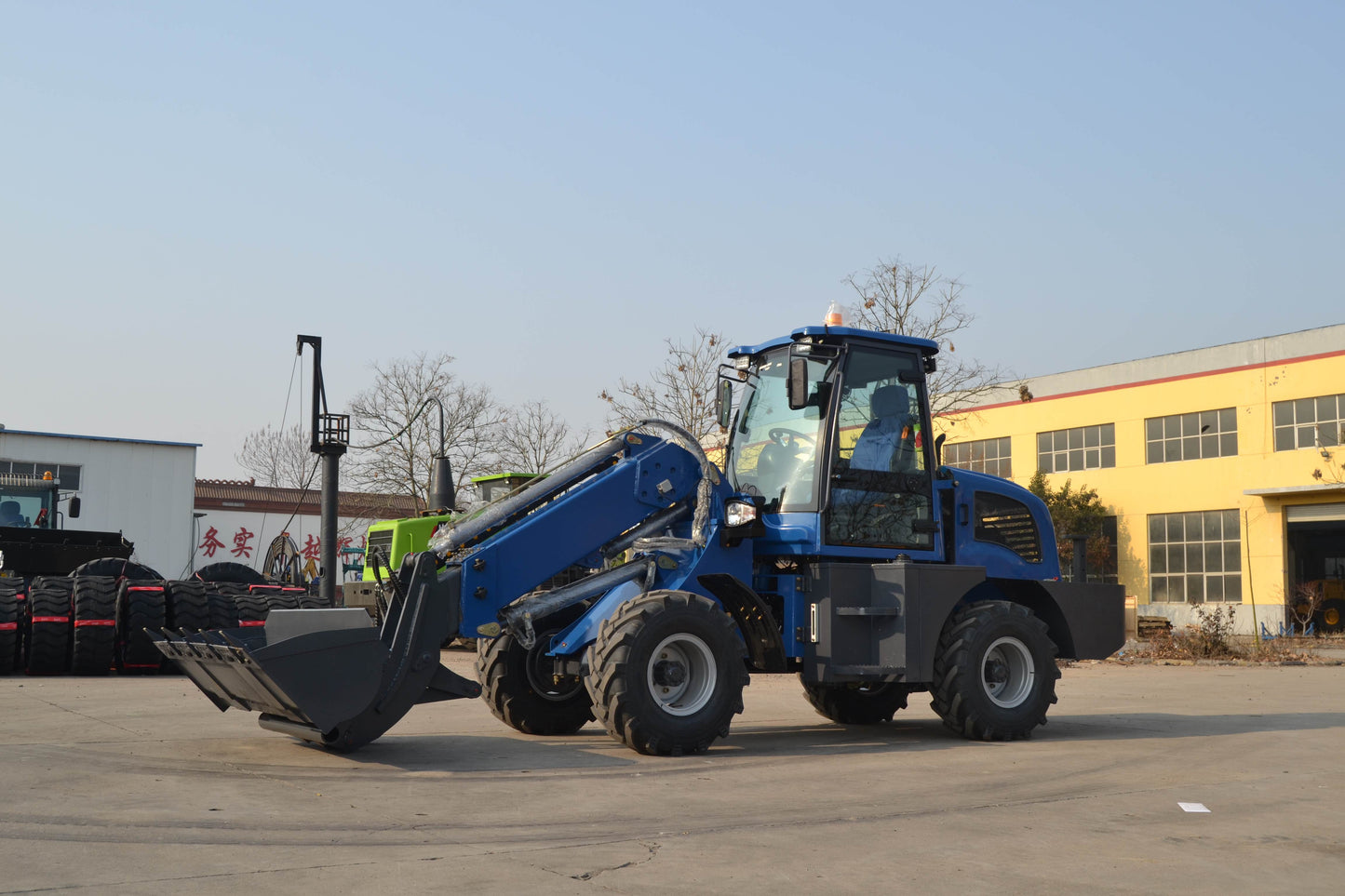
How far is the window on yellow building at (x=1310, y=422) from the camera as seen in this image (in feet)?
115

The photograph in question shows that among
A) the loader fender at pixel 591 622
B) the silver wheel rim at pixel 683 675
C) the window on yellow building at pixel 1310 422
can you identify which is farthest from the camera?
the window on yellow building at pixel 1310 422

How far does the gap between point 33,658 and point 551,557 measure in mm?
10111

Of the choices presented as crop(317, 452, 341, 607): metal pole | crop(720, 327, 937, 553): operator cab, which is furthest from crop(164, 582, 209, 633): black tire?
crop(720, 327, 937, 553): operator cab

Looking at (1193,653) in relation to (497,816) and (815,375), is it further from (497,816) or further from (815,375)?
(497,816)

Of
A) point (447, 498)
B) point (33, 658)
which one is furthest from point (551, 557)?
point (447, 498)

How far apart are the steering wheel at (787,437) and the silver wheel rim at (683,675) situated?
2.01 m

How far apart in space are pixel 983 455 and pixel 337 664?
40418 mm

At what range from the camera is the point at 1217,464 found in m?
38.2

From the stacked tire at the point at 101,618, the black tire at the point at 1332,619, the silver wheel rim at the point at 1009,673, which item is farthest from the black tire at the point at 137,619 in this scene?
the black tire at the point at 1332,619

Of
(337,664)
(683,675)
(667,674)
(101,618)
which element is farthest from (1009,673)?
(101,618)

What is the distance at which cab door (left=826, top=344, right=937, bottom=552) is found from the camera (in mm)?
10164

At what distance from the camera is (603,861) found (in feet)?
18.1

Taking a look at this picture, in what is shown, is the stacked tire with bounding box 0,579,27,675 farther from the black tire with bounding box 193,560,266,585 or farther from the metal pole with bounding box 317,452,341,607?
the metal pole with bounding box 317,452,341,607

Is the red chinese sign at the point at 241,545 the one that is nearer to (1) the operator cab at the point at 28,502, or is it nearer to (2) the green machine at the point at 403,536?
(2) the green machine at the point at 403,536
